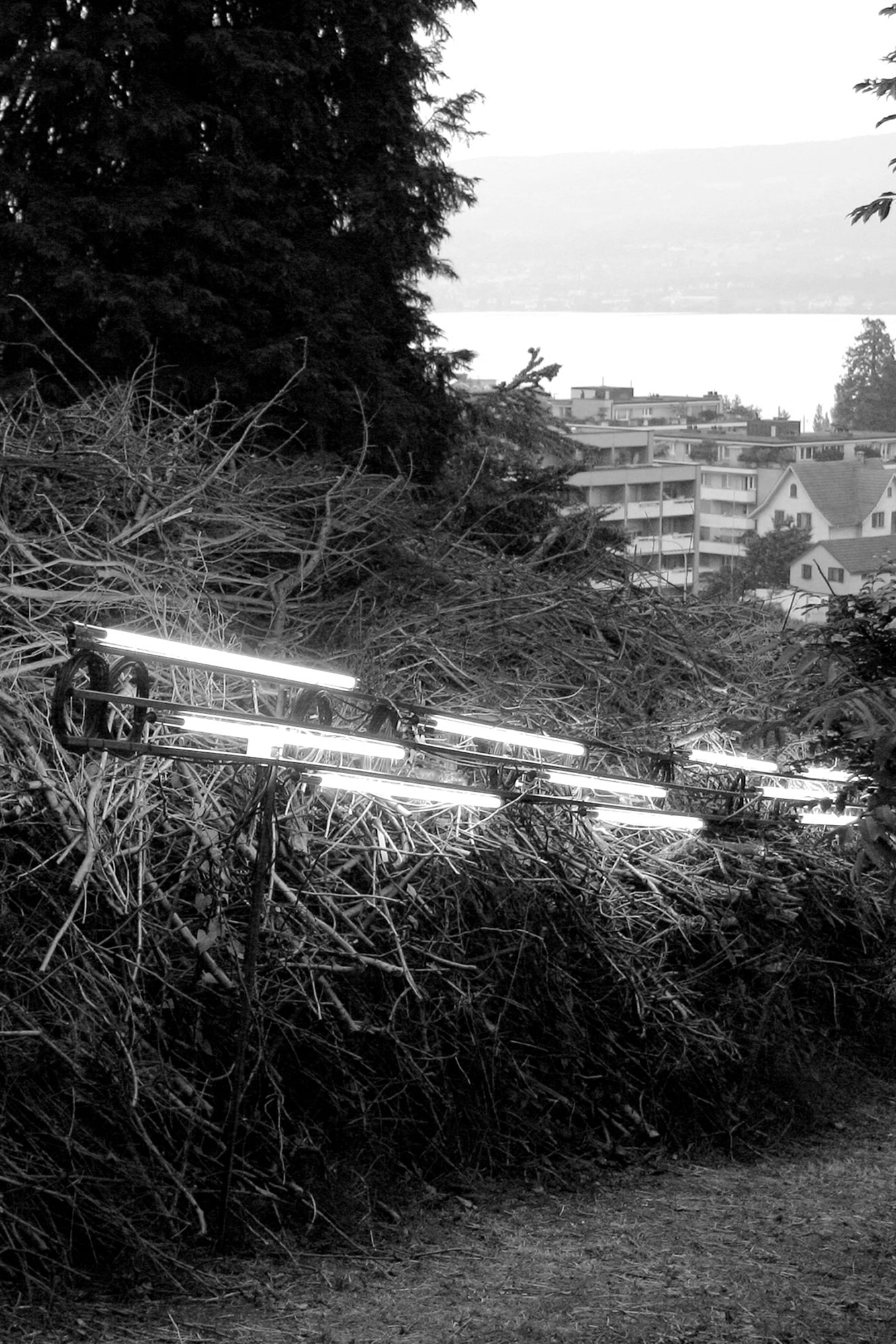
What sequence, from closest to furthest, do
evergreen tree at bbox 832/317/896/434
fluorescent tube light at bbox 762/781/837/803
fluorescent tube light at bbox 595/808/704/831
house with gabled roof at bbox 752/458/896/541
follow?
fluorescent tube light at bbox 595/808/704/831 < fluorescent tube light at bbox 762/781/837/803 < house with gabled roof at bbox 752/458/896/541 < evergreen tree at bbox 832/317/896/434

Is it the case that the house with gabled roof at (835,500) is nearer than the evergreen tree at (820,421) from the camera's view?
Yes

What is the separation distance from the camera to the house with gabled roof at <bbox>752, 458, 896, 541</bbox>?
2831cm

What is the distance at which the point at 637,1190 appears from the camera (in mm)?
9016

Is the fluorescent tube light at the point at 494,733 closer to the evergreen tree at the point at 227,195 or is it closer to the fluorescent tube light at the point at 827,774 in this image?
the fluorescent tube light at the point at 827,774

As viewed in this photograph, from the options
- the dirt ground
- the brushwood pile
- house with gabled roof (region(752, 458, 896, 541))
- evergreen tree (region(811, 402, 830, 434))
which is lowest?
the dirt ground

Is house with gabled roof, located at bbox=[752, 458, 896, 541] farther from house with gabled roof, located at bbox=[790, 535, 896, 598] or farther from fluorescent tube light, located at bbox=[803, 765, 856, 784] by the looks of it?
fluorescent tube light, located at bbox=[803, 765, 856, 784]

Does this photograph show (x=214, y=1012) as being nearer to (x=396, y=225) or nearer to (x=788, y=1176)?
(x=788, y=1176)

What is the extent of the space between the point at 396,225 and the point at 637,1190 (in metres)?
9.82

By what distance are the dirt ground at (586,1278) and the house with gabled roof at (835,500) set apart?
60.3ft

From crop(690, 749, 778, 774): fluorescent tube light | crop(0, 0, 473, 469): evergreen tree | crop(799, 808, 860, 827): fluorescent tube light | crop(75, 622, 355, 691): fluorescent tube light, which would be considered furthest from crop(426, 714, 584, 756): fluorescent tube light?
crop(0, 0, 473, 469): evergreen tree

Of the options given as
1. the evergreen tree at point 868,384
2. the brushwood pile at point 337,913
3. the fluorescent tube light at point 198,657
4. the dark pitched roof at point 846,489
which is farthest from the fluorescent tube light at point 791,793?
the evergreen tree at point 868,384

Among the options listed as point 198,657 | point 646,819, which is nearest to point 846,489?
point 646,819

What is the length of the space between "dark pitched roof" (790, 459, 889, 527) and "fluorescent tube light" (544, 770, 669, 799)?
2062 cm

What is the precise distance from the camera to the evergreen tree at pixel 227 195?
535 inches
